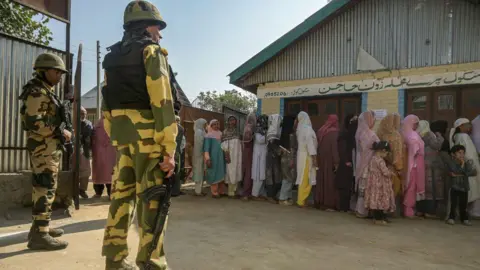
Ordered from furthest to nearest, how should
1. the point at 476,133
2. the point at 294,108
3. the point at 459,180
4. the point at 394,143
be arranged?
the point at 294,108
the point at 476,133
the point at 394,143
the point at 459,180

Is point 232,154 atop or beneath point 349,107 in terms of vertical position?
beneath

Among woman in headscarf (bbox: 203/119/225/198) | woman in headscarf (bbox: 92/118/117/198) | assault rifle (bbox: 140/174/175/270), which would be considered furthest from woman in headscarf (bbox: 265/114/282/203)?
assault rifle (bbox: 140/174/175/270)

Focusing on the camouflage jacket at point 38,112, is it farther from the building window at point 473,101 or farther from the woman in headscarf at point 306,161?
the building window at point 473,101

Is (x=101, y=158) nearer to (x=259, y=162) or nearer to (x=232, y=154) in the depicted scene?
(x=232, y=154)

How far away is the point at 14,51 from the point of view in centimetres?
469

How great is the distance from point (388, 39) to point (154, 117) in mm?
7235

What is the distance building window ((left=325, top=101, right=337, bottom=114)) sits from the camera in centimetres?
870

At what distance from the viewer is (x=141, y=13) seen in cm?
247

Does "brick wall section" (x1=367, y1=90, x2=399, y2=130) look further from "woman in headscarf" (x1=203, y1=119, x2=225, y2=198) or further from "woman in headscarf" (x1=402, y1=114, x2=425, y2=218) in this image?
"woman in headscarf" (x1=203, y1=119, x2=225, y2=198)

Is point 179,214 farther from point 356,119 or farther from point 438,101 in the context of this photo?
point 438,101

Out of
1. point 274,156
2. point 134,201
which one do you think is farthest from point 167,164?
point 274,156

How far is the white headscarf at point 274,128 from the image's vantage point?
6752mm

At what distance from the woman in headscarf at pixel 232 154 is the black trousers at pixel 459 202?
373 cm

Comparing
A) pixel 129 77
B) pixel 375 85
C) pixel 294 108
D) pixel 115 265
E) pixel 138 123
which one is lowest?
pixel 115 265
